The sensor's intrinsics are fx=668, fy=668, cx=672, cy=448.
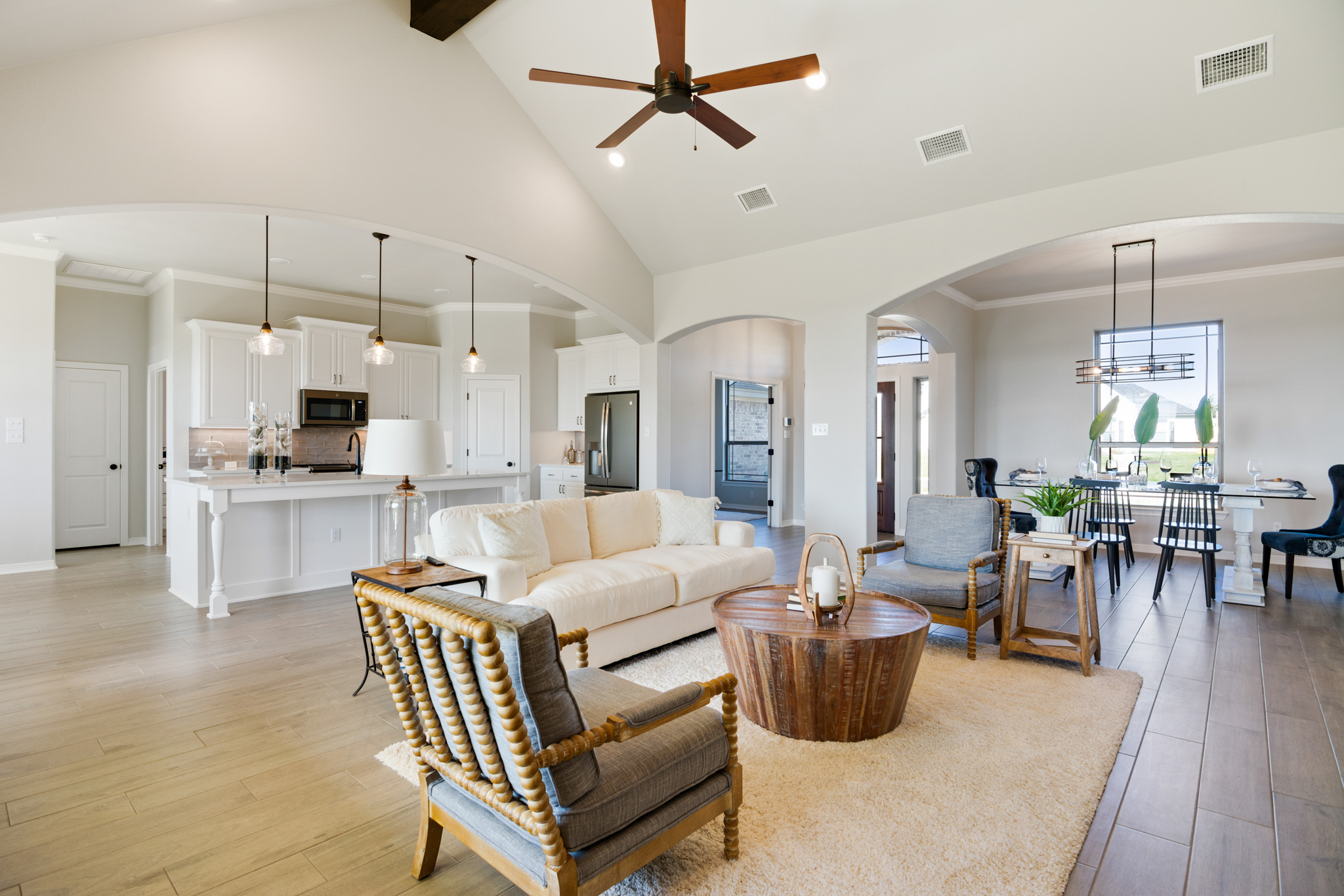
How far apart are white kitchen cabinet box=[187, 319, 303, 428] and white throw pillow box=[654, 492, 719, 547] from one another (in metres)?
5.06

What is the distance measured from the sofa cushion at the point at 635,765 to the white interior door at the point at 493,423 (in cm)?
668

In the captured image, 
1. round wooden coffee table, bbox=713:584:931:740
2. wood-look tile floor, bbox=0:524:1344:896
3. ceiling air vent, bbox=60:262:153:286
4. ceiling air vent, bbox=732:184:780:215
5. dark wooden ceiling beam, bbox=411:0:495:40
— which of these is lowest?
wood-look tile floor, bbox=0:524:1344:896

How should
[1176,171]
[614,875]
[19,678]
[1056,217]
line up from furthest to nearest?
[1056,217] < [1176,171] < [19,678] < [614,875]

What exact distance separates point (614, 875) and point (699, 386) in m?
7.06

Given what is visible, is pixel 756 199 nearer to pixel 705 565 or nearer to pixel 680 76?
pixel 680 76

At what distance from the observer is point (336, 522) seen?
543 cm

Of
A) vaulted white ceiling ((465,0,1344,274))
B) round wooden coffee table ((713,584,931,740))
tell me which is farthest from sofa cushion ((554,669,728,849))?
vaulted white ceiling ((465,0,1344,274))

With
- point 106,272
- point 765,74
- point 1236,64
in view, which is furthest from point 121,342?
point 1236,64

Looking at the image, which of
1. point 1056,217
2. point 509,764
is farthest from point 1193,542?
point 509,764

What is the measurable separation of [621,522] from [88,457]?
6.73m

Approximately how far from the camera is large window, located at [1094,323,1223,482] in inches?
270

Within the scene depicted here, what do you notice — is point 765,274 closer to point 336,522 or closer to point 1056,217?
point 1056,217

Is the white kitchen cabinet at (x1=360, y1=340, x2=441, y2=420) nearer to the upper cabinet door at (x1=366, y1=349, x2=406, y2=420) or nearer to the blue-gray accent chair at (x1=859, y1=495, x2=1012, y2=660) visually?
the upper cabinet door at (x1=366, y1=349, x2=406, y2=420)

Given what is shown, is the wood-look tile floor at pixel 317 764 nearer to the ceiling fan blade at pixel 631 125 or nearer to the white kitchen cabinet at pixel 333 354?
the ceiling fan blade at pixel 631 125
